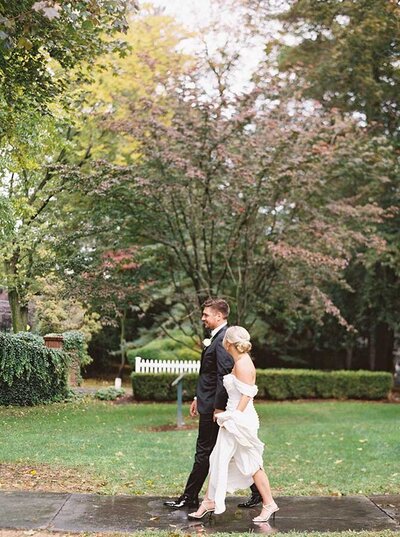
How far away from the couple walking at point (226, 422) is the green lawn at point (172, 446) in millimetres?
1279

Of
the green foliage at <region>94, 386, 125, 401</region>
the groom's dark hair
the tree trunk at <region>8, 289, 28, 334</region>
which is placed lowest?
the green foliage at <region>94, 386, 125, 401</region>

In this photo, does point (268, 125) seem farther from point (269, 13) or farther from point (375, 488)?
point (375, 488)

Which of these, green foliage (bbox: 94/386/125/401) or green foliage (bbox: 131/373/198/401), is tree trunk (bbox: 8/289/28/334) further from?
green foliage (bbox: 131/373/198/401)

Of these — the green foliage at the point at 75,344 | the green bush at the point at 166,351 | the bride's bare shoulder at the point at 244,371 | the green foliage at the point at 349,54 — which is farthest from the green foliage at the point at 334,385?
the bride's bare shoulder at the point at 244,371

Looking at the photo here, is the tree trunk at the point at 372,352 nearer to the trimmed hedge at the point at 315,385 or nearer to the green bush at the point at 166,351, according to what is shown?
the trimmed hedge at the point at 315,385

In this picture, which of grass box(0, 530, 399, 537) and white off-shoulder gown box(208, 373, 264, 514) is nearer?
grass box(0, 530, 399, 537)

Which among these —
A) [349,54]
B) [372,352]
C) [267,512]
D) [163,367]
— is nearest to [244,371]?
[267,512]

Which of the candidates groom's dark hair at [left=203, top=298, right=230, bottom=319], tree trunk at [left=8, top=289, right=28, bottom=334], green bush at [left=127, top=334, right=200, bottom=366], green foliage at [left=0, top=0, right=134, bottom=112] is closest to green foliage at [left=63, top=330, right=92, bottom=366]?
tree trunk at [left=8, top=289, right=28, bottom=334]

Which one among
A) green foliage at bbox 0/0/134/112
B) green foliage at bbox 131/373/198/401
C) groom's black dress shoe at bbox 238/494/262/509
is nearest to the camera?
groom's black dress shoe at bbox 238/494/262/509

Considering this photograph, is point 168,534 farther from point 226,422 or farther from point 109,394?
point 109,394

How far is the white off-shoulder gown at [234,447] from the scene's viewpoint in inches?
219

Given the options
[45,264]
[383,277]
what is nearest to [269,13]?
[383,277]

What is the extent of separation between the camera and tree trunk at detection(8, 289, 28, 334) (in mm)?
19375

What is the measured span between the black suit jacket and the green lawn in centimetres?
148
